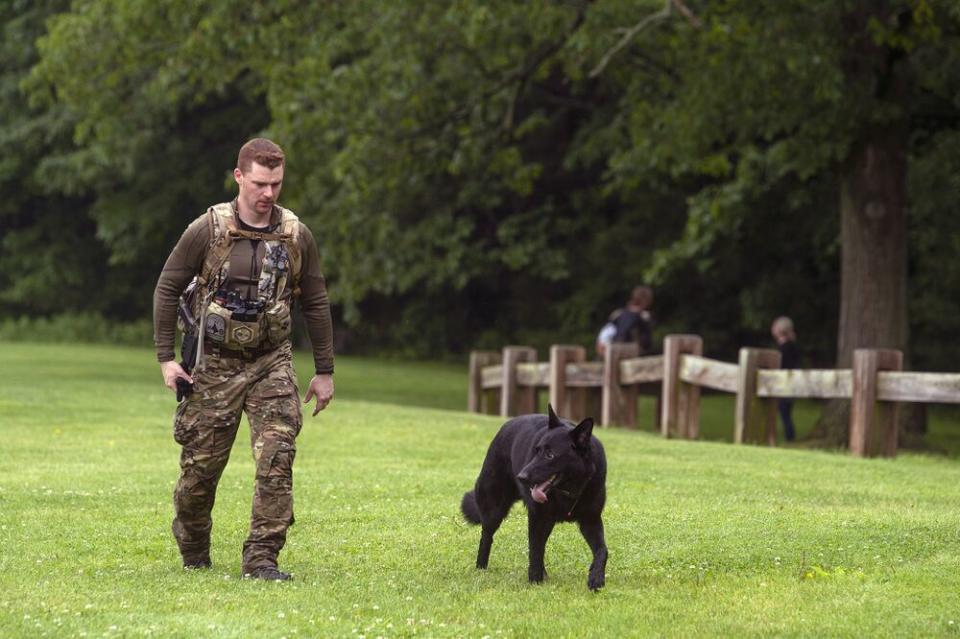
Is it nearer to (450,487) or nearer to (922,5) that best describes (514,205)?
(922,5)

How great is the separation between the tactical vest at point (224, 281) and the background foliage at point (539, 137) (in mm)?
11796

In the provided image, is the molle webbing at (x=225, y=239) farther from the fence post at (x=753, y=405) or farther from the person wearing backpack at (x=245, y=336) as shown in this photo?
the fence post at (x=753, y=405)

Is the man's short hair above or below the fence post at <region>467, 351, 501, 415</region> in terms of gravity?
above

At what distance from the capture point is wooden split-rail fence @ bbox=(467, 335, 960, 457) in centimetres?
1476

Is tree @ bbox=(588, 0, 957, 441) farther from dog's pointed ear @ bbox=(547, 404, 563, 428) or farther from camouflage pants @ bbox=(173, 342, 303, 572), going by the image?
camouflage pants @ bbox=(173, 342, 303, 572)

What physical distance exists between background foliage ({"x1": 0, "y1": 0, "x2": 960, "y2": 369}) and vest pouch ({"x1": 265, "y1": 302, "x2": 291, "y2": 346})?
11814mm

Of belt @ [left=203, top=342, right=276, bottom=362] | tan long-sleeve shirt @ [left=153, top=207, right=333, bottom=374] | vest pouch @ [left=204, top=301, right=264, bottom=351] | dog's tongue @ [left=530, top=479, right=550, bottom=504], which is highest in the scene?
tan long-sleeve shirt @ [left=153, top=207, right=333, bottom=374]

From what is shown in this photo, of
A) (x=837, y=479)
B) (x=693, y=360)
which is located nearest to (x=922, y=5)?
(x=693, y=360)

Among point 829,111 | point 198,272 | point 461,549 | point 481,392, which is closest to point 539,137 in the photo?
point 481,392

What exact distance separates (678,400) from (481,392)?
5229 mm

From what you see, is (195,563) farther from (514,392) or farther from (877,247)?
(877,247)

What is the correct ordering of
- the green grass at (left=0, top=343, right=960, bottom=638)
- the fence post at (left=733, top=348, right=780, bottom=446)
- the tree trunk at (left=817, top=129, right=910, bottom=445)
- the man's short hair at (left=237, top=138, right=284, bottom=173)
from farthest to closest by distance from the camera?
the tree trunk at (left=817, top=129, right=910, bottom=445), the fence post at (left=733, top=348, right=780, bottom=446), the man's short hair at (left=237, top=138, right=284, bottom=173), the green grass at (left=0, top=343, right=960, bottom=638)

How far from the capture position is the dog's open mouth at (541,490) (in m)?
7.26

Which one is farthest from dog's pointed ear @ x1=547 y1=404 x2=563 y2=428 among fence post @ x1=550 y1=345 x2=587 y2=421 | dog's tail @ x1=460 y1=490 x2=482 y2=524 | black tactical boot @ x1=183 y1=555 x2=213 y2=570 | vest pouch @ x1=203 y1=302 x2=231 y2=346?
fence post @ x1=550 y1=345 x2=587 y2=421
